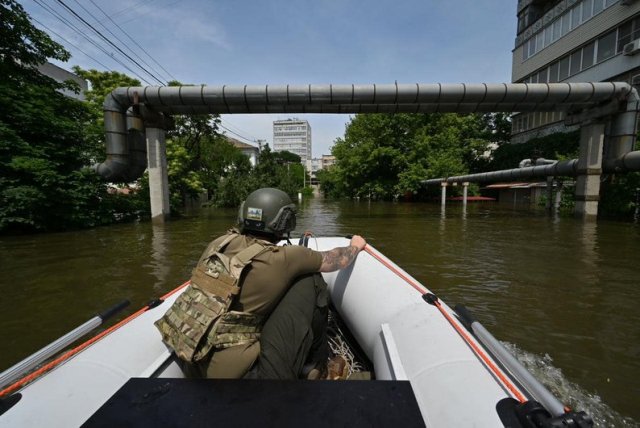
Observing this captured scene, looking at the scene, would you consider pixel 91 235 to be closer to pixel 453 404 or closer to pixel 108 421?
pixel 108 421

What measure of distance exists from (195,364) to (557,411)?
65.2 inches

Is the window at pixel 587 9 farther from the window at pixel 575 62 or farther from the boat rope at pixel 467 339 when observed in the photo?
the boat rope at pixel 467 339

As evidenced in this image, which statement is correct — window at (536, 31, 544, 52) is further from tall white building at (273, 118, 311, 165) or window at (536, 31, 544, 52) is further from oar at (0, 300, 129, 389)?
tall white building at (273, 118, 311, 165)

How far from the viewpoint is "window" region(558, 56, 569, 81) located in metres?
22.4

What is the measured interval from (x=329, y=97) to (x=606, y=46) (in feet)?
65.0

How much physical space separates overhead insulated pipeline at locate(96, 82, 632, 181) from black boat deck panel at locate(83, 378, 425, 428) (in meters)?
11.4

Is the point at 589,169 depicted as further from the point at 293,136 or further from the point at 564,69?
the point at 293,136

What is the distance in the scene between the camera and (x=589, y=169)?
41.6 feet

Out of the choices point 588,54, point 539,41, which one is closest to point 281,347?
point 588,54

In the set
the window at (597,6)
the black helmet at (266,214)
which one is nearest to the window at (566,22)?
the window at (597,6)

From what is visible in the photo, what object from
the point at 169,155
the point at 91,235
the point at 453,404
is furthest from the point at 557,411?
the point at 169,155

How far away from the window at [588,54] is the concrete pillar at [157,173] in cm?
2629

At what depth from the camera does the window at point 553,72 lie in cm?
2355

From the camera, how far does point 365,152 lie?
33.2 metres
